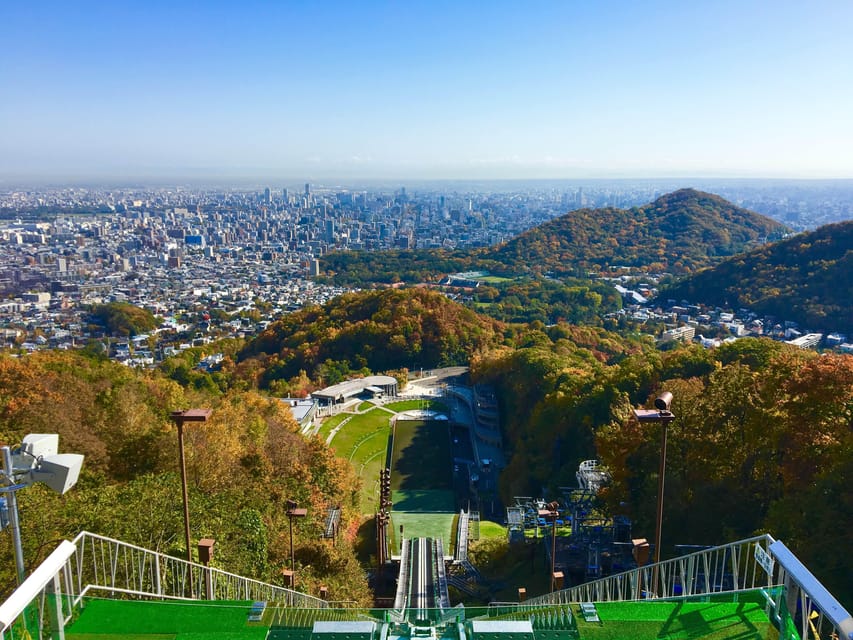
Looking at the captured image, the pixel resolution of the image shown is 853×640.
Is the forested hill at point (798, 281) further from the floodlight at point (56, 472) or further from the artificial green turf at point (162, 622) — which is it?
the floodlight at point (56, 472)

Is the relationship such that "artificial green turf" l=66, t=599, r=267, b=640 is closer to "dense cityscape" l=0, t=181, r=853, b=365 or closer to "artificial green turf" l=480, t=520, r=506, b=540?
"artificial green turf" l=480, t=520, r=506, b=540

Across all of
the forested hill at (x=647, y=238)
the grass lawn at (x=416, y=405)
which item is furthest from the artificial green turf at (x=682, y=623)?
the forested hill at (x=647, y=238)

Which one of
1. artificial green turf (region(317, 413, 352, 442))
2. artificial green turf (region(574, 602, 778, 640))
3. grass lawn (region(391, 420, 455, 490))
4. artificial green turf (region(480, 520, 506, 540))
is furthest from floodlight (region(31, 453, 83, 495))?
artificial green turf (region(317, 413, 352, 442))

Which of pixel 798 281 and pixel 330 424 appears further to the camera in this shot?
pixel 798 281

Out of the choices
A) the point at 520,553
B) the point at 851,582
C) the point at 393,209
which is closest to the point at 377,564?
the point at 520,553

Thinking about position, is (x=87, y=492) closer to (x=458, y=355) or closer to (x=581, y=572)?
(x=581, y=572)

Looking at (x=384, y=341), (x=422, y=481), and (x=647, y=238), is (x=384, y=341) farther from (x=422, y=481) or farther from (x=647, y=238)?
(x=647, y=238)

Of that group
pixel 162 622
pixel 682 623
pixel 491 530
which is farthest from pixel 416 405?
pixel 682 623

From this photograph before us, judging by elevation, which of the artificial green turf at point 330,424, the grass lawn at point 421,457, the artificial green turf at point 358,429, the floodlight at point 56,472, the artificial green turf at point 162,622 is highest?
the floodlight at point 56,472

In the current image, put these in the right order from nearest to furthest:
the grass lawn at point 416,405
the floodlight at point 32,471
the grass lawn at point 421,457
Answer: the floodlight at point 32,471 < the grass lawn at point 421,457 < the grass lawn at point 416,405
